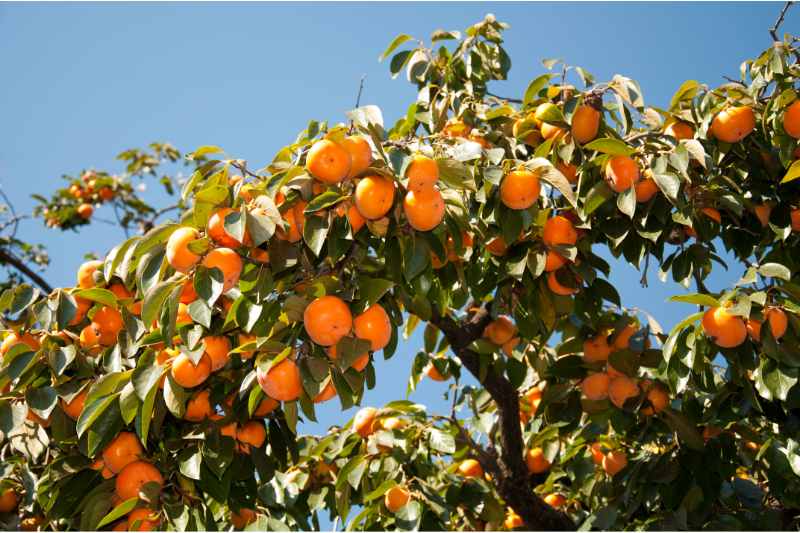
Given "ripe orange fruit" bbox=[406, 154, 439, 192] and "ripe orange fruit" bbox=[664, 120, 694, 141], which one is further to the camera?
"ripe orange fruit" bbox=[664, 120, 694, 141]

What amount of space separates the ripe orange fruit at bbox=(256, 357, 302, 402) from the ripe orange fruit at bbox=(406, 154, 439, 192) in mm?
502

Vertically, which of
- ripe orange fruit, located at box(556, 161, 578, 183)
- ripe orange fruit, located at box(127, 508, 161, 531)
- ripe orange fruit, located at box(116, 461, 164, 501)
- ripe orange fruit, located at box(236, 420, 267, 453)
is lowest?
ripe orange fruit, located at box(127, 508, 161, 531)

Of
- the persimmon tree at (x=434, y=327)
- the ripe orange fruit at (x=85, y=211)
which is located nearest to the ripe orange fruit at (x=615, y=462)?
the persimmon tree at (x=434, y=327)

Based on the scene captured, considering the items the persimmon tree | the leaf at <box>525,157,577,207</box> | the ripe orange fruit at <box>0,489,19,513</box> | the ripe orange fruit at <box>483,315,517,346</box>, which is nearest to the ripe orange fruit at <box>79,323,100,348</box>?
the persimmon tree

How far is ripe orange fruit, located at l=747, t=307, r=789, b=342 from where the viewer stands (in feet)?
7.61

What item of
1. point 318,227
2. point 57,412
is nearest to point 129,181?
point 57,412

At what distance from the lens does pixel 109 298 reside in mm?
2266

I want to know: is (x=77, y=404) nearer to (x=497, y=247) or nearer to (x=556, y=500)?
(x=497, y=247)

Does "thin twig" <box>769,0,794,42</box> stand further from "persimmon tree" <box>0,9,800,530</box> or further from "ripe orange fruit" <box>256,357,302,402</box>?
"ripe orange fruit" <box>256,357,302,402</box>

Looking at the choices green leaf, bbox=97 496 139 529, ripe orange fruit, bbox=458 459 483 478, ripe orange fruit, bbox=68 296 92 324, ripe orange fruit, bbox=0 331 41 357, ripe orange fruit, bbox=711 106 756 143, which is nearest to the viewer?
green leaf, bbox=97 496 139 529

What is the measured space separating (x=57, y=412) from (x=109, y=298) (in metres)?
0.36

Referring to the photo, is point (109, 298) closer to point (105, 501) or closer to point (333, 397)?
point (105, 501)

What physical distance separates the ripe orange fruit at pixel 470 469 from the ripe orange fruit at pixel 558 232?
1.31 meters

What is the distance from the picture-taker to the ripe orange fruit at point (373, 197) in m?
1.90
